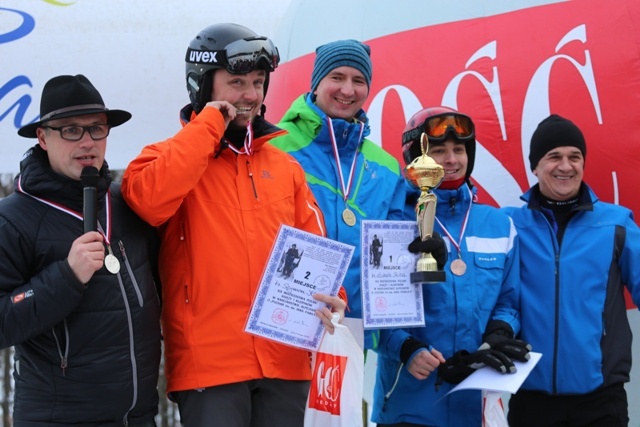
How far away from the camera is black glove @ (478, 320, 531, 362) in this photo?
318 centimetres

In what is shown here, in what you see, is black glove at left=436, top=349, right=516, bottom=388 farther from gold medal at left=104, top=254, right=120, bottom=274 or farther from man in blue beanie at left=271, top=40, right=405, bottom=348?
gold medal at left=104, top=254, right=120, bottom=274

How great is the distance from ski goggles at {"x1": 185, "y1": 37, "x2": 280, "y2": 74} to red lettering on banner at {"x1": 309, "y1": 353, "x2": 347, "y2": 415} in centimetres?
101

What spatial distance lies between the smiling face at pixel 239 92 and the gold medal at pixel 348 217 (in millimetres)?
581

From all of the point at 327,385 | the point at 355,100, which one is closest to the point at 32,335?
the point at 327,385

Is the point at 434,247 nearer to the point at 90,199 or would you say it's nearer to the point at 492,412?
the point at 492,412

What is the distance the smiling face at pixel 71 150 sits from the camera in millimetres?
2789

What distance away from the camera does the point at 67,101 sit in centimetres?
280

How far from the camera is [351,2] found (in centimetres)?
472

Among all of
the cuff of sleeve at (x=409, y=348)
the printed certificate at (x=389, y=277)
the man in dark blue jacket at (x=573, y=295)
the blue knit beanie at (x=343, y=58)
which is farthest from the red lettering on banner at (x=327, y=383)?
the blue knit beanie at (x=343, y=58)

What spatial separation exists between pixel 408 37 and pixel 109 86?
237 cm

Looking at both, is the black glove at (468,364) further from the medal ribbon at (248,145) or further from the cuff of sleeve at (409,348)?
the medal ribbon at (248,145)

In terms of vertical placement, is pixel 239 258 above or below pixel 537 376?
above

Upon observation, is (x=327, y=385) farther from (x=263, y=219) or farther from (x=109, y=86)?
(x=109, y=86)

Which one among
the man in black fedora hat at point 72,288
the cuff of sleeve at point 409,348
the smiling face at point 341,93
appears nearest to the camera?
the man in black fedora hat at point 72,288
